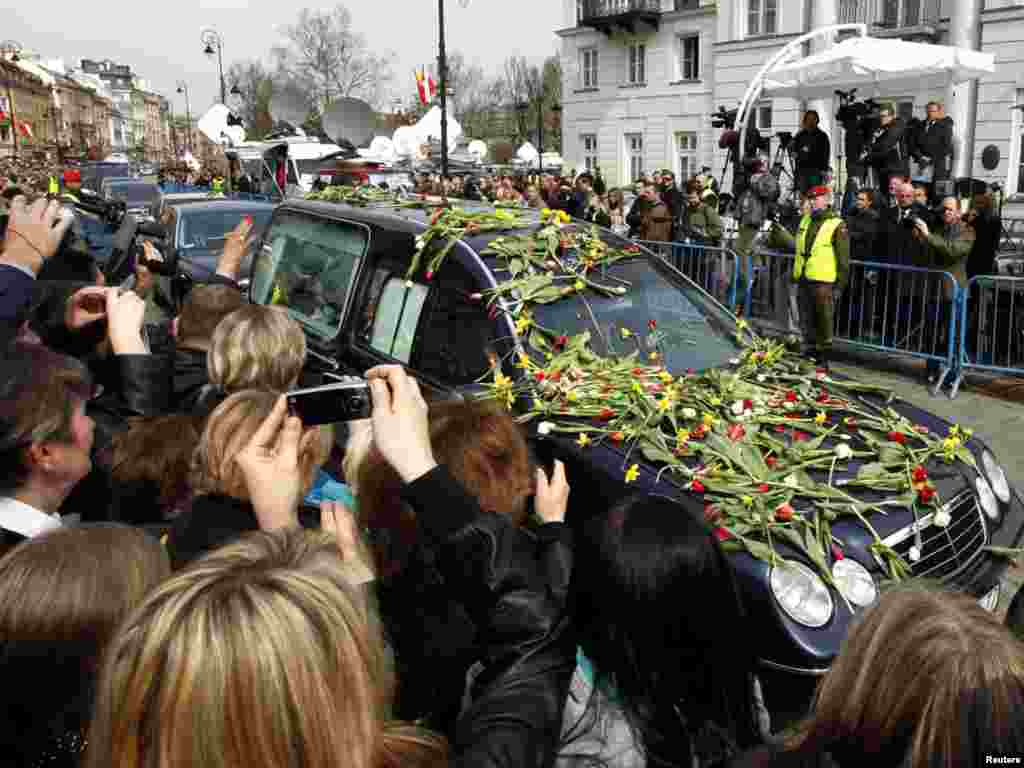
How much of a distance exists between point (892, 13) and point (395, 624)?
96.2 ft

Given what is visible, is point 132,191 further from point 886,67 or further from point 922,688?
point 922,688

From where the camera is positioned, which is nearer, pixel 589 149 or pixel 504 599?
pixel 504 599

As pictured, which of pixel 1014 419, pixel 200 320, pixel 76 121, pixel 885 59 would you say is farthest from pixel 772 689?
pixel 76 121

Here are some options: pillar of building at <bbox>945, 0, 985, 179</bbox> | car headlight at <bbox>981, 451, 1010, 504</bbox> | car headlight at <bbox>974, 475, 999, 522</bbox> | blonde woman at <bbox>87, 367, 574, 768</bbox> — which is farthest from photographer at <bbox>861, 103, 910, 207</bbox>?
pillar of building at <bbox>945, 0, 985, 179</bbox>

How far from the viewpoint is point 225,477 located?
2.40m

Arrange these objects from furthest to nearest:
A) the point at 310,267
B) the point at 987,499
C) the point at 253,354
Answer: the point at 310,267
the point at 987,499
the point at 253,354

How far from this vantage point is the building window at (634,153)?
118ft

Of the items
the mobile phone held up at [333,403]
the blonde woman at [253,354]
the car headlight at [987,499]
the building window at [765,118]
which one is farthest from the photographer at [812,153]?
the building window at [765,118]

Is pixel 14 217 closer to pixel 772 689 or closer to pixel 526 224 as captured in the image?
pixel 526 224

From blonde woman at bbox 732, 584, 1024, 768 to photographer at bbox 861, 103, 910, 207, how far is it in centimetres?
1145

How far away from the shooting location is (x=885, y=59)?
11.3m

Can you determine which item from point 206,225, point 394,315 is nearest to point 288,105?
point 206,225

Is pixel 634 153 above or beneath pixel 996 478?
above

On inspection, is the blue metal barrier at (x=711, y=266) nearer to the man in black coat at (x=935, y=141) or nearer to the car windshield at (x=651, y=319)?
A: the man in black coat at (x=935, y=141)
